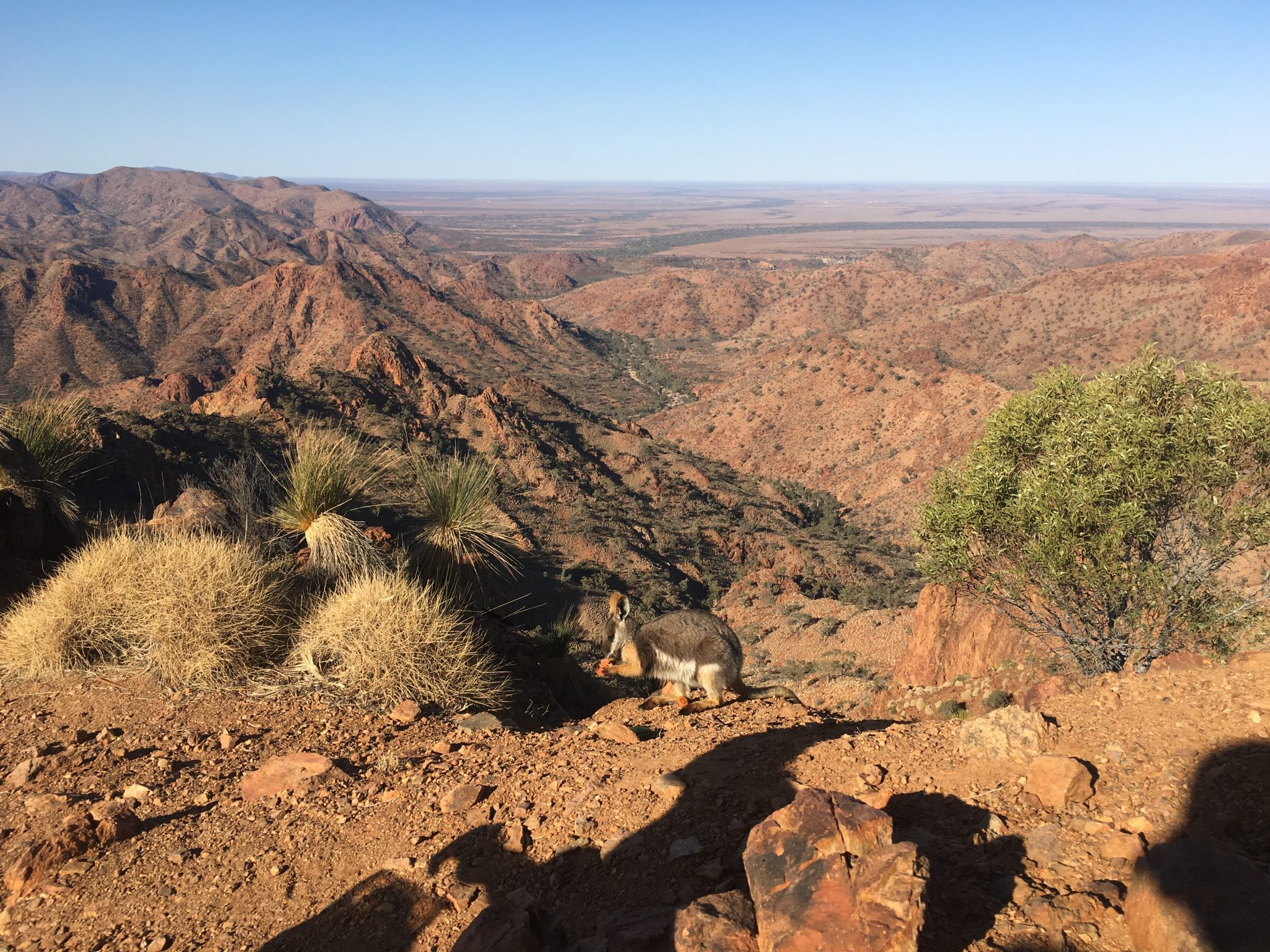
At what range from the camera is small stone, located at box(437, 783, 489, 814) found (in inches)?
194

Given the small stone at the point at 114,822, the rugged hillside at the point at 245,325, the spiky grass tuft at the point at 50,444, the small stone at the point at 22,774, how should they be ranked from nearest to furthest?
the small stone at the point at 114,822
the small stone at the point at 22,774
the spiky grass tuft at the point at 50,444
the rugged hillside at the point at 245,325

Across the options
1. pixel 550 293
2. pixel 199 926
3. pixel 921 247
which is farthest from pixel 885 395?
pixel 921 247

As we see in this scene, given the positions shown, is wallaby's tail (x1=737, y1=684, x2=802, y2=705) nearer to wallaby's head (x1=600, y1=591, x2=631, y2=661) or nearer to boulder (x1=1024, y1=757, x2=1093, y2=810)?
wallaby's head (x1=600, y1=591, x2=631, y2=661)

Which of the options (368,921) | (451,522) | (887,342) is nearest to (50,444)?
(451,522)

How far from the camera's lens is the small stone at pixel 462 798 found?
4.94 meters

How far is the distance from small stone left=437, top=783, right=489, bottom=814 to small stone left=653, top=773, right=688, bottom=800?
121 cm

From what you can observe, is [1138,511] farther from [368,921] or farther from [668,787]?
[368,921]

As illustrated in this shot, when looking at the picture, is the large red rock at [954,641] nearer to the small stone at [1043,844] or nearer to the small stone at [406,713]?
the small stone at [1043,844]

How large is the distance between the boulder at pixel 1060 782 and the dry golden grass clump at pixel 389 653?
15.4 ft

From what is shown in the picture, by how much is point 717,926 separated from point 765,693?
5.48 meters

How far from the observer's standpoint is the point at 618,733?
6.23 meters

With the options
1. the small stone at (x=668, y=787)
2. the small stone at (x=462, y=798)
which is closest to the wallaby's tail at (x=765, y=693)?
the small stone at (x=668, y=787)

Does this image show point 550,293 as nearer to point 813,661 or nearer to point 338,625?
point 813,661

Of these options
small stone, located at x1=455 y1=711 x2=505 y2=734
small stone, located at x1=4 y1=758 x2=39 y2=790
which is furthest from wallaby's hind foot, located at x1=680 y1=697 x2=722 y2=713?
small stone, located at x1=4 y1=758 x2=39 y2=790
